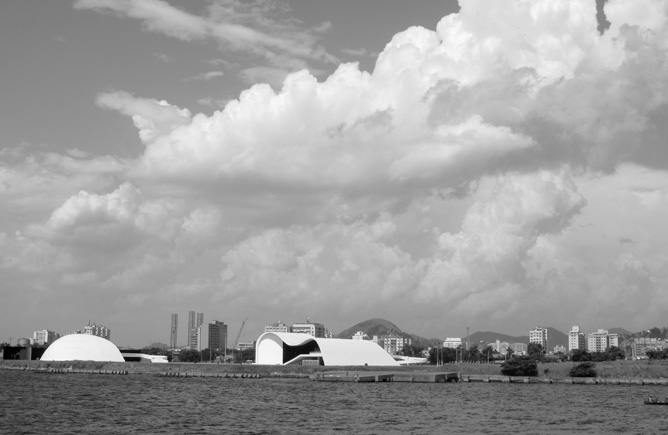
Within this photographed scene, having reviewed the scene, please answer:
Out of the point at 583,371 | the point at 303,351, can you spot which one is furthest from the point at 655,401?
the point at 303,351

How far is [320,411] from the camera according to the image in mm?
69938

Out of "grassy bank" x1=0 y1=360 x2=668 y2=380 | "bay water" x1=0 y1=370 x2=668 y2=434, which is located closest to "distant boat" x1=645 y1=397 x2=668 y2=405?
"bay water" x1=0 y1=370 x2=668 y2=434

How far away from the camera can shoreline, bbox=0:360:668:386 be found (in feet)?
413

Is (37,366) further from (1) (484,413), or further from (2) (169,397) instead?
(1) (484,413)

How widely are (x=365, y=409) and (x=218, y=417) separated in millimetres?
14728

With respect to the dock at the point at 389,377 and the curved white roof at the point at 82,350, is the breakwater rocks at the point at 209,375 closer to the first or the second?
the dock at the point at 389,377

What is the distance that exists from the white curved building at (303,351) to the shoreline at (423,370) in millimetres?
14314

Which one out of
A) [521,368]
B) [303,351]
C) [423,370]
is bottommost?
[423,370]

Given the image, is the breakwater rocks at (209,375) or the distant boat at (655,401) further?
the breakwater rocks at (209,375)

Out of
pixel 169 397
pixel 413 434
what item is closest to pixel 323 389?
pixel 169 397

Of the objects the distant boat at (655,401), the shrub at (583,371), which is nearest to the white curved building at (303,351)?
the shrub at (583,371)

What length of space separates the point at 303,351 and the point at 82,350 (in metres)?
50.4

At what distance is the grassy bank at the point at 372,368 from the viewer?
128750 mm

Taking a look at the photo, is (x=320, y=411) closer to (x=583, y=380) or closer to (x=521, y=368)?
(x=583, y=380)
